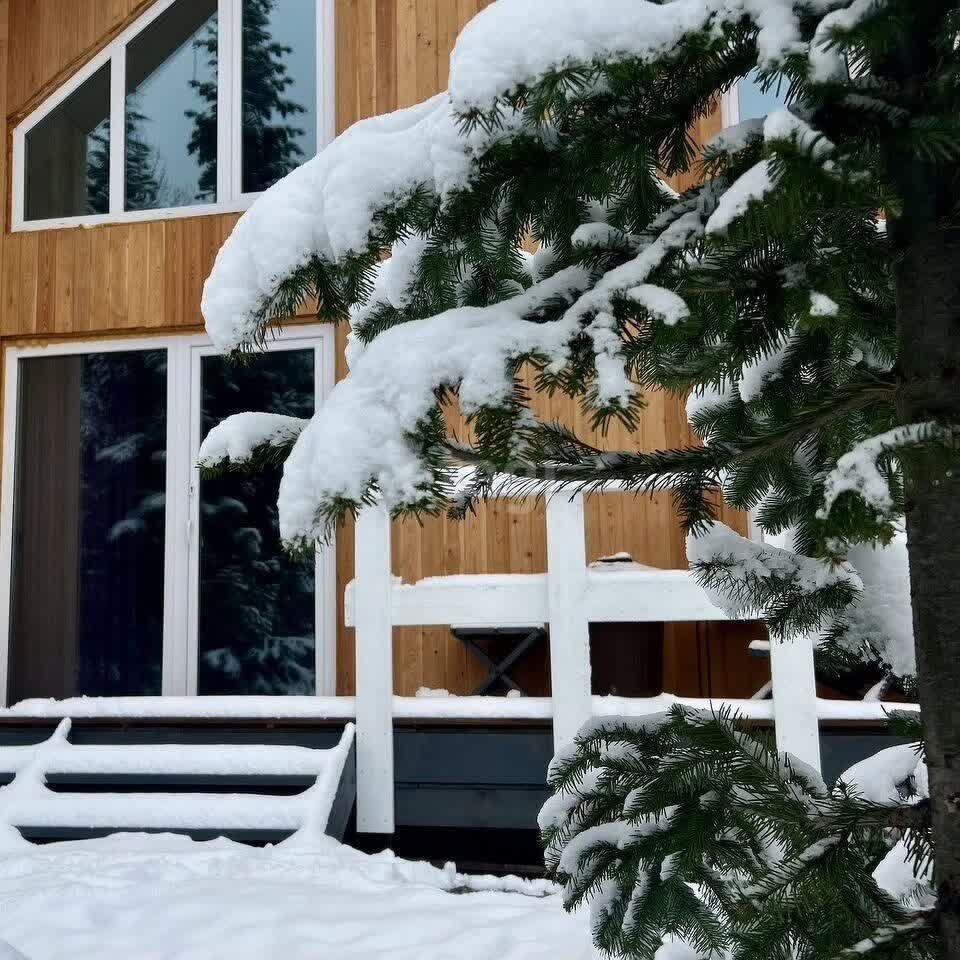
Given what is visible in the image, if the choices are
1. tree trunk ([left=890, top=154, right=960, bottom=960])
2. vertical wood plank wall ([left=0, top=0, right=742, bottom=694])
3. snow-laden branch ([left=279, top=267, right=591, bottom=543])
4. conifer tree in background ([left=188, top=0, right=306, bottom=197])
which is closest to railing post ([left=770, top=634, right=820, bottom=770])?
vertical wood plank wall ([left=0, top=0, right=742, bottom=694])

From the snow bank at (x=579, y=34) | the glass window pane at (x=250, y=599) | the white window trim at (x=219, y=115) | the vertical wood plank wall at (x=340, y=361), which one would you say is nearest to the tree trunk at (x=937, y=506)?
the snow bank at (x=579, y=34)

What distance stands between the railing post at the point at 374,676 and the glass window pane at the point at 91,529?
83.9 inches

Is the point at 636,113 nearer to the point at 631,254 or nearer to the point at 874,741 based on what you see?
the point at 631,254

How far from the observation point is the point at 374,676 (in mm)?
3447

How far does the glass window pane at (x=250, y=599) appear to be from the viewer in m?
5.07

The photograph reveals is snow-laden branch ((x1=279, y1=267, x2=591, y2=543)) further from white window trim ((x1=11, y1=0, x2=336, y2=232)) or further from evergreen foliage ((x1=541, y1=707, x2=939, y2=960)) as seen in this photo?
white window trim ((x1=11, y1=0, x2=336, y2=232))

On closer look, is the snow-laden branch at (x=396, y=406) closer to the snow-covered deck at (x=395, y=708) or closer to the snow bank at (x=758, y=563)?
the snow bank at (x=758, y=563)

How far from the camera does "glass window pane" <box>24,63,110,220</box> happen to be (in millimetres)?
5672

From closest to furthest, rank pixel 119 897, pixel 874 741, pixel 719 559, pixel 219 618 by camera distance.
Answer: pixel 719 559 < pixel 119 897 < pixel 874 741 < pixel 219 618

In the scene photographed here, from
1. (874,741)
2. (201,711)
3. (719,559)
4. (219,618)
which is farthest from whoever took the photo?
(219,618)

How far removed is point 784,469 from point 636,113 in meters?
0.69

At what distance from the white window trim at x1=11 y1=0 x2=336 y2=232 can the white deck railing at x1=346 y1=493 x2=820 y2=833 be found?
2.90 meters

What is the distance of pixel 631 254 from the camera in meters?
1.14

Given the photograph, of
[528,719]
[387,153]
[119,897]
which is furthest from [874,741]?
[387,153]
